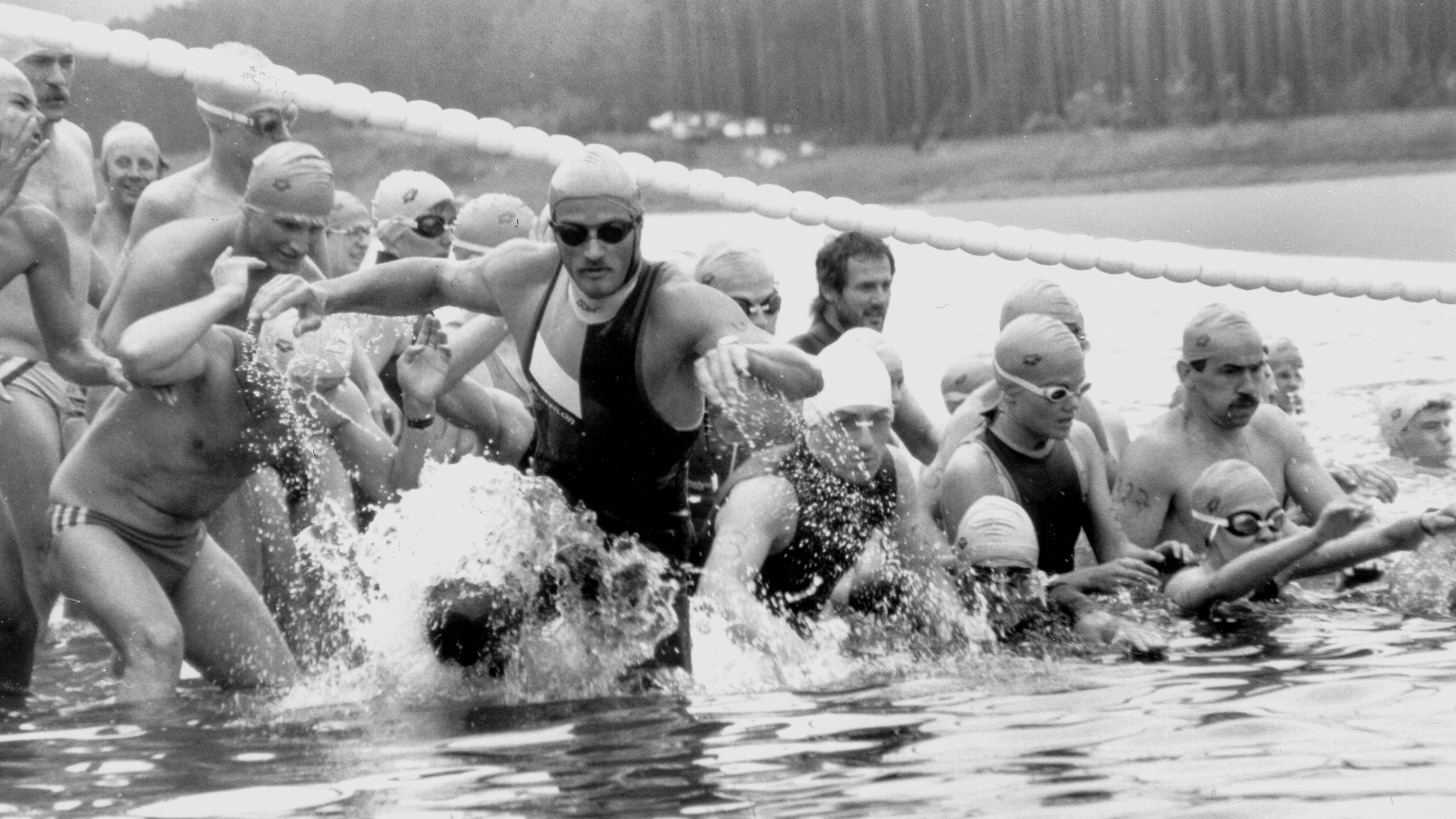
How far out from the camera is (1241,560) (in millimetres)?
7109

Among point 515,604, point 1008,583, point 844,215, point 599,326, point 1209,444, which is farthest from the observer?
point 844,215

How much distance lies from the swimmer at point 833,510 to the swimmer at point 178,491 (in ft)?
4.77

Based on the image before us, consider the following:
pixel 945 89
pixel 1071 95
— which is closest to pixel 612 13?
pixel 945 89

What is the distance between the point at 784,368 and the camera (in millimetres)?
5191

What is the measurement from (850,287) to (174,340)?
321 centimetres

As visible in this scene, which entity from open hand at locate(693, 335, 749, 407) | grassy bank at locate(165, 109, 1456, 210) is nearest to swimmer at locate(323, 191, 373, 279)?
grassy bank at locate(165, 109, 1456, 210)

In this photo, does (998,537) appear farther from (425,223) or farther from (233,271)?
(425,223)

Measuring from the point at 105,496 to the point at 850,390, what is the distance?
7.81 feet

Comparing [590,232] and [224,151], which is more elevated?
[224,151]

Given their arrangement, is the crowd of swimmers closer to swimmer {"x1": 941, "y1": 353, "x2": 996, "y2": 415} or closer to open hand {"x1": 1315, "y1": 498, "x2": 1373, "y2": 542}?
open hand {"x1": 1315, "y1": 498, "x2": 1373, "y2": 542}

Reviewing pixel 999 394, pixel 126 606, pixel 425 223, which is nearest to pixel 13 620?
pixel 126 606

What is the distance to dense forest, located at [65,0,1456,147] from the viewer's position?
43.5 ft

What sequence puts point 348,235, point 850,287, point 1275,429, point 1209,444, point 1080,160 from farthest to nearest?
point 1080,160
point 348,235
point 850,287
point 1275,429
point 1209,444

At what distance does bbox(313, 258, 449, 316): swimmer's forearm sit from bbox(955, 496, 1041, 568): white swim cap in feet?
6.51
